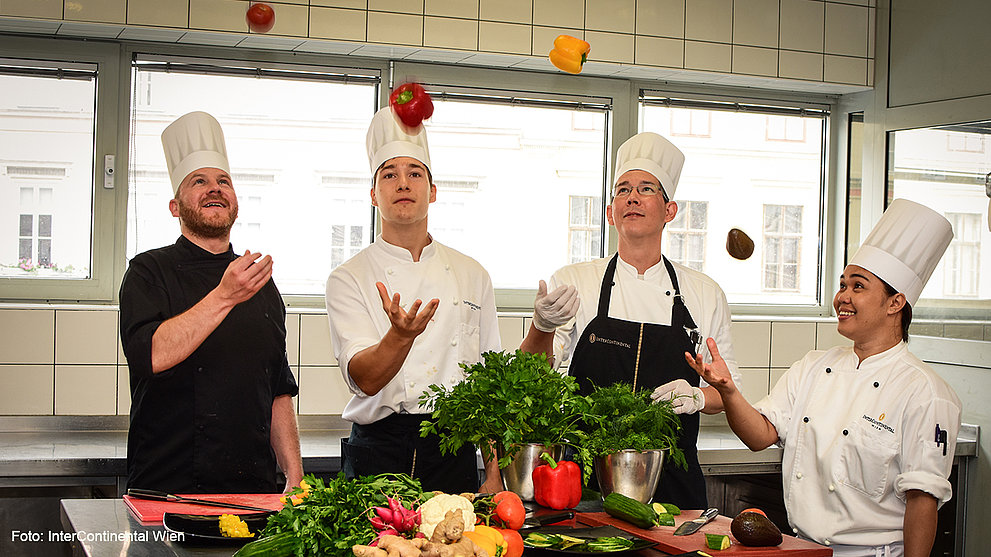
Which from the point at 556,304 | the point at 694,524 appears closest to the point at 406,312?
the point at 556,304

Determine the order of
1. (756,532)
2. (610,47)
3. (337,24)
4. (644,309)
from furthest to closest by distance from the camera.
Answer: (610,47) < (337,24) < (644,309) < (756,532)

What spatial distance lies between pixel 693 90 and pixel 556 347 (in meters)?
2.20

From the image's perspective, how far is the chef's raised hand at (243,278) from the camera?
2246 millimetres

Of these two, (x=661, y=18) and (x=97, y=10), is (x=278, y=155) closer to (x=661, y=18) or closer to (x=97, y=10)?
(x=97, y=10)

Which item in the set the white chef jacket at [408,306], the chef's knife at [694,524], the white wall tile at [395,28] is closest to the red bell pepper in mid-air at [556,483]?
the chef's knife at [694,524]

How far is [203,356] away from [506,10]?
214 cm

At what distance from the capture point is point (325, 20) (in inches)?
147

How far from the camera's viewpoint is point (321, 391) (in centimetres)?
386

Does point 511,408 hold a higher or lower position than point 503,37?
lower

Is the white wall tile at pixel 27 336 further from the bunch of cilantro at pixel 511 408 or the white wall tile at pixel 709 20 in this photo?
the white wall tile at pixel 709 20

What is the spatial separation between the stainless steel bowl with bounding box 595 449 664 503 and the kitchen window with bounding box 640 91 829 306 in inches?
97.4

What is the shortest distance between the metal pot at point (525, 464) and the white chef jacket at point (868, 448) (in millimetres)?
813

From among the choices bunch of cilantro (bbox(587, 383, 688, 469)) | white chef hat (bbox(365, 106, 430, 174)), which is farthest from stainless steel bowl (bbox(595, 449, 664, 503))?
white chef hat (bbox(365, 106, 430, 174))

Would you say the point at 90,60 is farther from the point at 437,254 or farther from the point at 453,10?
the point at 437,254
